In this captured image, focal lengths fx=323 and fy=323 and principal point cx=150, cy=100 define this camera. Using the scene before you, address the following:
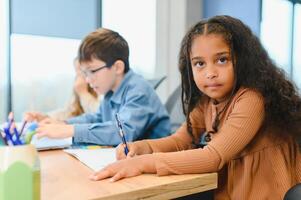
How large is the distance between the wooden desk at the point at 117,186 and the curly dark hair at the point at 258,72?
287mm

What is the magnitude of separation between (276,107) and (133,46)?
1.99m

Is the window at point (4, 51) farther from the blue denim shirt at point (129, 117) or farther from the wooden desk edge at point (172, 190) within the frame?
the wooden desk edge at point (172, 190)

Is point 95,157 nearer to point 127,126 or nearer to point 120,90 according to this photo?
point 127,126

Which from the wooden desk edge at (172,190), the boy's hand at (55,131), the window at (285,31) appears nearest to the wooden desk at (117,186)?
the wooden desk edge at (172,190)

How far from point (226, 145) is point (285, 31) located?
1.79 m

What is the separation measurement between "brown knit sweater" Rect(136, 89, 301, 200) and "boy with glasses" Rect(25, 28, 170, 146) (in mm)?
216

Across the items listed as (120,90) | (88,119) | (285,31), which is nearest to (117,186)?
(120,90)

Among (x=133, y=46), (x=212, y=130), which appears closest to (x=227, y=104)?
(x=212, y=130)

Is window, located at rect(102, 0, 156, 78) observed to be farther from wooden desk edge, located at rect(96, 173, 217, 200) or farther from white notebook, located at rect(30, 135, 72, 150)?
wooden desk edge, located at rect(96, 173, 217, 200)

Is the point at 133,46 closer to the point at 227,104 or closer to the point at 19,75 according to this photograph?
the point at 19,75

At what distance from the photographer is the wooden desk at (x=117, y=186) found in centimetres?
57

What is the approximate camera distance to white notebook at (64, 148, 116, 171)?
783 millimetres

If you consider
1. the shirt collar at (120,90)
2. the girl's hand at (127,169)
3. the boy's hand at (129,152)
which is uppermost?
the shirt collar at (120,90)

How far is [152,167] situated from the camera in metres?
0.69
